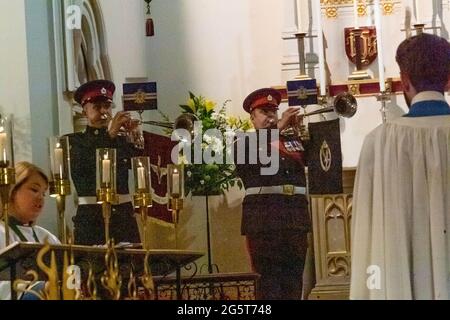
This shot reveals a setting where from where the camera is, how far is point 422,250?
2.99m

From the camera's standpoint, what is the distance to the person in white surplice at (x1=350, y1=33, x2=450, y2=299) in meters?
2.96

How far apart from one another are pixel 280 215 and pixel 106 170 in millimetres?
1389

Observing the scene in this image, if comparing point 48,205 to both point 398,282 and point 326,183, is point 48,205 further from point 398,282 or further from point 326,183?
point 398,282

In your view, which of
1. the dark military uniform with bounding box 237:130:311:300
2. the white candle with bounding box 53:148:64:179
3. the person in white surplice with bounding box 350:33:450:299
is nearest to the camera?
the person in white surplice with bounding box 350:33:450:299

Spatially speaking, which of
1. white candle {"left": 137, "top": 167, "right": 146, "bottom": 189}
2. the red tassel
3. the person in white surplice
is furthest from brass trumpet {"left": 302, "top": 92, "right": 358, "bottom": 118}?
the person in white surplice

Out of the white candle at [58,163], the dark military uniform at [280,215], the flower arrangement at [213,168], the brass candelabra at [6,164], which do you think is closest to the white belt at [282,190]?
the dark military uniform at [280,215]

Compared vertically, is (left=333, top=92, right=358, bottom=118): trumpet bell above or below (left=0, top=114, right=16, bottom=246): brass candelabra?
above

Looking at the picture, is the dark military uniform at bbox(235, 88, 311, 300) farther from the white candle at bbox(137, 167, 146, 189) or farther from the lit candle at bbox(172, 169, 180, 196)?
the white candle at bbox(137, 167, 146, 189)

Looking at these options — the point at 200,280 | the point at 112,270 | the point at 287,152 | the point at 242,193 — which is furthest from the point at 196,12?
the point at 112,270

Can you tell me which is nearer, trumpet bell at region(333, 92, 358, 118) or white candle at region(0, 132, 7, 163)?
white candle at region(0, 132, 7, 163)

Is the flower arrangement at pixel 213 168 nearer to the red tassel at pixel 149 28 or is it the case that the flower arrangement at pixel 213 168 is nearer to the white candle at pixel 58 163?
the red tassel at pixel 149 28

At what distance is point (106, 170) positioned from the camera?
3676mm

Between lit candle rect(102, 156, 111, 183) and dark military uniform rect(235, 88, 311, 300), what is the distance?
128 centimetres

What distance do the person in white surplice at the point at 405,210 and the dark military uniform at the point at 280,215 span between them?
1.84 metres
